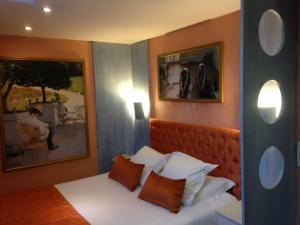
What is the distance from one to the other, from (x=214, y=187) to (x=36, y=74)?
8.15 feet

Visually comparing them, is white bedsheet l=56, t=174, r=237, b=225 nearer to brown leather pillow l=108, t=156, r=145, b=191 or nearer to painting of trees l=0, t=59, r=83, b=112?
brown leather pillow l=108, t=156, r=145, b=191

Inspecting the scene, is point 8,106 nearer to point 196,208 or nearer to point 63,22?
point 63,22

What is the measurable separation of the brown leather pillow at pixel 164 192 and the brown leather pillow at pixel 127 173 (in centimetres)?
29

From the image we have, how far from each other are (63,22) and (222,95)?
69.9 inches

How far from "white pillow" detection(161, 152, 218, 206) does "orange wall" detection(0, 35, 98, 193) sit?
144cm

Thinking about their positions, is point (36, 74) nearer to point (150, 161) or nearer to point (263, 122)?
point (150, 161)

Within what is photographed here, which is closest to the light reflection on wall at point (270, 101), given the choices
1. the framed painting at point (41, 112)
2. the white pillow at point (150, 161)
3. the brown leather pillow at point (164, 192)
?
the brown leather pillow at point (164, 192)

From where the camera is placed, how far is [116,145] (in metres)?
3.96

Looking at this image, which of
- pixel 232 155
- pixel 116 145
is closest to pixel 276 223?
pixel 232 155

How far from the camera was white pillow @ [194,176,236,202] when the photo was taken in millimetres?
2453

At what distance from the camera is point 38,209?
235 centimetres

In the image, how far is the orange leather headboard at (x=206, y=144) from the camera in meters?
2.47

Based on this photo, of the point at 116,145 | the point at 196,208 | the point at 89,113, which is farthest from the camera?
the point at 116,145

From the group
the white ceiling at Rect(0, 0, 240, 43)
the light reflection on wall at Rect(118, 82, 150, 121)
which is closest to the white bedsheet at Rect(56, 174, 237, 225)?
the light reflection on wall at Rect(118, 82, 150, 121)
